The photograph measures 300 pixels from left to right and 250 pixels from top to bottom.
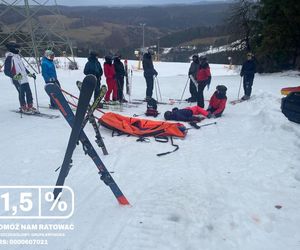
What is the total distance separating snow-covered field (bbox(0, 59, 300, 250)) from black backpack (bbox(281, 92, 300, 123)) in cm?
24

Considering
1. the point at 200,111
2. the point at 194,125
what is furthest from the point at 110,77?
the point at 194,125

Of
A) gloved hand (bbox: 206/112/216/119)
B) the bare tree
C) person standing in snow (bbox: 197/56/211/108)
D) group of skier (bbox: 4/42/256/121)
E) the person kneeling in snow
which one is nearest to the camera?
the person kneeling in snow

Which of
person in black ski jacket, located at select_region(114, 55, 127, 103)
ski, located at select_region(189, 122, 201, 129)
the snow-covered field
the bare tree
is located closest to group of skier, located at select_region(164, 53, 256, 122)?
ski, located at select_region(189, 122, 201, 129)

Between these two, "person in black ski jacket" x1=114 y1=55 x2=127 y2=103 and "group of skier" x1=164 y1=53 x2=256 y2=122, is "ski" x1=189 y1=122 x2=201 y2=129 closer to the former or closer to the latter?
"group of skier" x1=164 y1=53 x2=256 y2=122

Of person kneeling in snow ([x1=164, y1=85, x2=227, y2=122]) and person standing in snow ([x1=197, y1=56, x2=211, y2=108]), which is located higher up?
person standing in snow ([x1=197, y1=56, x2=211, y2=108])

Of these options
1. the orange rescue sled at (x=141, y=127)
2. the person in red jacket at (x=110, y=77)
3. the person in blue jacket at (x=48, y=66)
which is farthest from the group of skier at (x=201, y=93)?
the person in blue jacket at (x=48, y=66)

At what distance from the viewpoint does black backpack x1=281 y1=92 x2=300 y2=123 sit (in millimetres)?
7727

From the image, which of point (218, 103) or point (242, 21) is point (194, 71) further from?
point (242, 21)

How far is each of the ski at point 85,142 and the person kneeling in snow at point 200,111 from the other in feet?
16.1

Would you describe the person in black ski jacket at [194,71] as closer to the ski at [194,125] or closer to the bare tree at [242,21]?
the ski at [194,125]

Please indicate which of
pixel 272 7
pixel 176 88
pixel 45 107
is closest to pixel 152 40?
pixel 272 7

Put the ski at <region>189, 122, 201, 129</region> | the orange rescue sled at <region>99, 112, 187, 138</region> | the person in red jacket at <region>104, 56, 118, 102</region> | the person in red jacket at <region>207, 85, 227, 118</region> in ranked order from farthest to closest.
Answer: the person in red jacket at <region>104, 56, 118, 102</region> < the person in red jacket at <region>207, 85, 227, 118</region> < the ski at <region>189, 122, 201, 129</region> < the orange rescue sled at <region>99, 112, 187, 138</region>

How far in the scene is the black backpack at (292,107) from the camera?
7.73 meters

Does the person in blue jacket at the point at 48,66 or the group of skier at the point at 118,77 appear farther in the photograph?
the person in blue jacket at the point at 48,66
